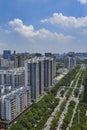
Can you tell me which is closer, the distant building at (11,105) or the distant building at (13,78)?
the distant building at (11,105)

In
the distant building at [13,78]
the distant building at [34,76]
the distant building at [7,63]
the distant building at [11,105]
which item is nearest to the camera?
the distant building at [11,105]

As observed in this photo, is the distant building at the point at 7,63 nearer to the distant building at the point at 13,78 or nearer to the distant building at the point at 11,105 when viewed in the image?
the distant building at the point at 13,78

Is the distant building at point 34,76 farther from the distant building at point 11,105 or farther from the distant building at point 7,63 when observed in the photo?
the distant building at point 7,63

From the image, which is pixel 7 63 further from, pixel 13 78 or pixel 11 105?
pixel 11 105

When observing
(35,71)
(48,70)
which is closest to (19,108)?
(35,71)

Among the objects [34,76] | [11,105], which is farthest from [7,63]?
[11,105]

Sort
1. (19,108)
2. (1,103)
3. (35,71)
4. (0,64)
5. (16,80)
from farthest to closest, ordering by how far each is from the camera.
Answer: (0,64), (16,80), (35,71), (19,108), (1,103)

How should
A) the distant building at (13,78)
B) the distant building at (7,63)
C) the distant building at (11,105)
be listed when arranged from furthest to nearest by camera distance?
the distant building at (7,63) < the distant building at (13,78) < the distant building at (11,105)

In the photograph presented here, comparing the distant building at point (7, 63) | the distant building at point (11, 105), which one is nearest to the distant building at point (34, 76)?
the distant building at point (11, 105)

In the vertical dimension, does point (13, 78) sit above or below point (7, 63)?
below

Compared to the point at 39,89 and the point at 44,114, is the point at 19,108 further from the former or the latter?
the point at 39,89

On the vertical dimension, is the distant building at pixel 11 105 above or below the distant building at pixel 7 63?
below
